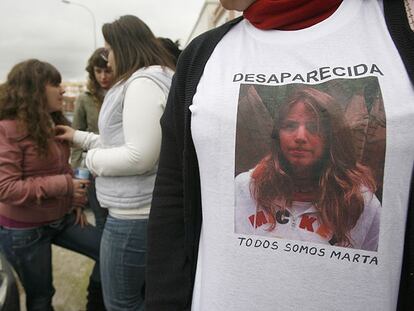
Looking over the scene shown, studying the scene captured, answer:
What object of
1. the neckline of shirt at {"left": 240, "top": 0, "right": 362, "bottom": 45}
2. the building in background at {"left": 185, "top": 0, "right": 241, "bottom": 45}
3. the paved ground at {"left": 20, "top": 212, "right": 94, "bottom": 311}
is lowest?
the paved ground at {"left": 20, "top": 212, "right": 94, "bottom": 311}

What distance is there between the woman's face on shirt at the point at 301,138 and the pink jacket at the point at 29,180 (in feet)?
5.66

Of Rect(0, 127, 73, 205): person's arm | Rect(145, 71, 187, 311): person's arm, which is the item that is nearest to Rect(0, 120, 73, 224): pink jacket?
Rect(0, 127, 73, 205): person's arm

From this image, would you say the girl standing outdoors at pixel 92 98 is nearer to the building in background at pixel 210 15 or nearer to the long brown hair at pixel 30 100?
the long brown hair at pixel 30 100

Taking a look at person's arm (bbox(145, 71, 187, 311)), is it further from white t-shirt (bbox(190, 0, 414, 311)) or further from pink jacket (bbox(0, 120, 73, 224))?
pink jacket (bbox(0, 120, 73, 224))

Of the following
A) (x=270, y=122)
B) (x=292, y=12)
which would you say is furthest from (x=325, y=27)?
(x=270, y=122)

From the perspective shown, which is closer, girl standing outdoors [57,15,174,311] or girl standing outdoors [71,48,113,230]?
girl standing outdoors [57,15,174,311]

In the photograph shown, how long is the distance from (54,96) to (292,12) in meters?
1.86

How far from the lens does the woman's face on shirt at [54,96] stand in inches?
87.9

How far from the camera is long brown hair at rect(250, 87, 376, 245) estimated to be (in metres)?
0.74

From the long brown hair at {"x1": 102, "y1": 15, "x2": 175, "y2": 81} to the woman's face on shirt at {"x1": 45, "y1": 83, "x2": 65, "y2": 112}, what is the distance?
2.15 feet

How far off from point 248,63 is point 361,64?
0.25 meters

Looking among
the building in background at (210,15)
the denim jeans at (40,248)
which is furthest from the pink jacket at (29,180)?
the building in background at (210,15)

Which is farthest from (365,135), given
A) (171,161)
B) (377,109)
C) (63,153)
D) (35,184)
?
(63,153)

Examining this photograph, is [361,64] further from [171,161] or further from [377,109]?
[171,161]
